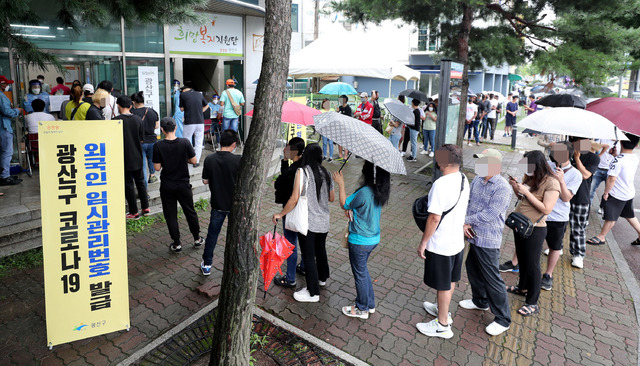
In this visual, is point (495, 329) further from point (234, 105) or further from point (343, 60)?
point (343, 60)

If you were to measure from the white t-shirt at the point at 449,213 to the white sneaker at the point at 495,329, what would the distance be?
95 centimetres

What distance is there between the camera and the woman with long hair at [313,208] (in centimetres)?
446

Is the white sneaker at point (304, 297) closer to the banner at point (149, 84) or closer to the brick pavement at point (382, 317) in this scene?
the brick pavement at point (382, 317)

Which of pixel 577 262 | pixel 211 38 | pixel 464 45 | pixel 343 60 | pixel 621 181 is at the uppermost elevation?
pixel 211 38

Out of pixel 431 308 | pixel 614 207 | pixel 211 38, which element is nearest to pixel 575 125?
pixel 614 207

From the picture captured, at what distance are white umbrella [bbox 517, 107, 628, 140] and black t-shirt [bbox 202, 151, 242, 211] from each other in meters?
3.57

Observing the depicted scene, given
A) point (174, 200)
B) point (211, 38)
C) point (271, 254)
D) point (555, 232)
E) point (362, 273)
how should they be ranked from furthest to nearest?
point (211, 38) < point (174, 200) < point (555, 232) < point (362, 273) < point (271, 254)

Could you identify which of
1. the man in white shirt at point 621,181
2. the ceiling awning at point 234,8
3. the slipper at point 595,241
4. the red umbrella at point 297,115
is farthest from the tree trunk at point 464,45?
the ceiling awning at point 234,8

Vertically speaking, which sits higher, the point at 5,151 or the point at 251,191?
the point at 251,191

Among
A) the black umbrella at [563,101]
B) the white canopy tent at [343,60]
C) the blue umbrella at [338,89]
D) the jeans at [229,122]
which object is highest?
the white canopy tent at [343,60]

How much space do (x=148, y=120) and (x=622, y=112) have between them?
7267 mm

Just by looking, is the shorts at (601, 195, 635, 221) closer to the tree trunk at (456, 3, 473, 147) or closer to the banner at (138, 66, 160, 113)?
the tree trunk at (456, 3, 473, 147)

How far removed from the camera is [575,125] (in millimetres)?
4891

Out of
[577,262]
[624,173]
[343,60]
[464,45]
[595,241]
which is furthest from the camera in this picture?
[343,60]
